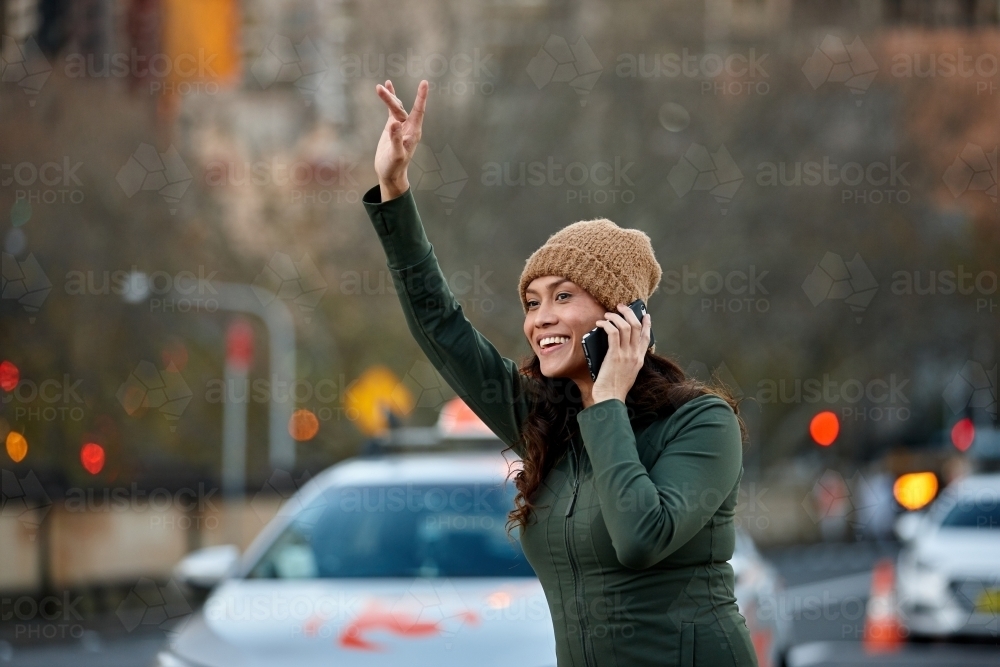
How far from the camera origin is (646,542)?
266 centimetres

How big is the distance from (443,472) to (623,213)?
2233 centimetres

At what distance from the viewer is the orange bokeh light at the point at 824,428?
67.1ft

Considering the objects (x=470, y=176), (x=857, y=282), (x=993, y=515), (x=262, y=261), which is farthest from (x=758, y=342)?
(x=993, y=515)
